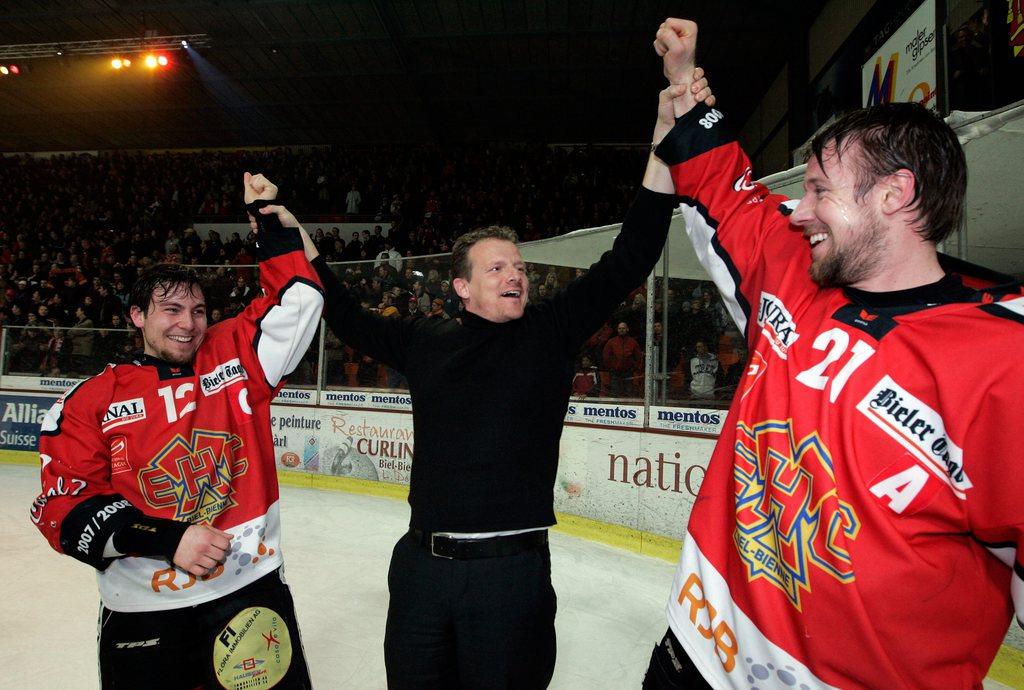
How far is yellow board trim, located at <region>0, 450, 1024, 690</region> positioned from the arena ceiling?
24.2ft

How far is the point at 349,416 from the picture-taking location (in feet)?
22.8

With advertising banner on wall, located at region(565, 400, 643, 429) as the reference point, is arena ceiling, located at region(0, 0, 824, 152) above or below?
above

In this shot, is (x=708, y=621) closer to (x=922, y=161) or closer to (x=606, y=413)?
(x=922, y=161)

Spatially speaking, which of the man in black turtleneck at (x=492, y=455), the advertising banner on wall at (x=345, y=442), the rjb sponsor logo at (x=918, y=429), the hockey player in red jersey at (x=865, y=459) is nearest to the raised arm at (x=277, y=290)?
the man in black turtleneck at (x=492, y=455)

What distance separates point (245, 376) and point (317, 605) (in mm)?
2077

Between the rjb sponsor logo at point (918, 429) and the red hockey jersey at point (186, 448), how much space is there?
144 centimetres

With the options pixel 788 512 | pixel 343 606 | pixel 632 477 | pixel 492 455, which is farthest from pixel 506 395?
pixel 632 477

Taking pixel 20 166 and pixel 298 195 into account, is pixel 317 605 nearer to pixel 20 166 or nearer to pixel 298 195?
pixel 298 195

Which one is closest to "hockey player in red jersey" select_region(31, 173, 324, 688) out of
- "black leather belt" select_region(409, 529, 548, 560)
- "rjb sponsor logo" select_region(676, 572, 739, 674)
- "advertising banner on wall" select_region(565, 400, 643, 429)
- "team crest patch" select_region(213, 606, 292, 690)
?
"team crest patch" select_region(213, 606, 292, 690)

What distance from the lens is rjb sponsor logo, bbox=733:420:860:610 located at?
38.1 inches

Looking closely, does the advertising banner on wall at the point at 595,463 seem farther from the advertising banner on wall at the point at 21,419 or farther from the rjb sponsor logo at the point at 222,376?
the advertising banner on wall at the point at 21,419

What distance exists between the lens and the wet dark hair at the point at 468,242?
72.8 inches

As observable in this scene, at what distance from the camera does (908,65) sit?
468cm

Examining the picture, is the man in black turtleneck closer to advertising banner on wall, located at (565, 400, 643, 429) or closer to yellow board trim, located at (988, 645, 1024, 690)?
yellow board trim, located at (988, 645, 1024, 690)
